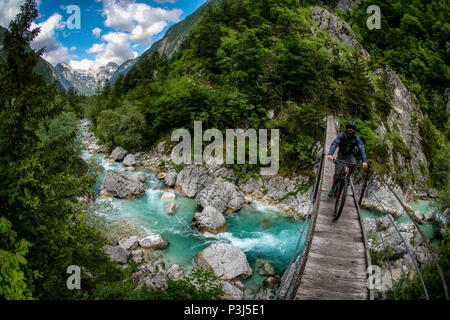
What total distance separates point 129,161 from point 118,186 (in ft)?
26.5

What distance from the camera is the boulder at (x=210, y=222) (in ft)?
41.5

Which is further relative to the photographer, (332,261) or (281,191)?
(281,191)

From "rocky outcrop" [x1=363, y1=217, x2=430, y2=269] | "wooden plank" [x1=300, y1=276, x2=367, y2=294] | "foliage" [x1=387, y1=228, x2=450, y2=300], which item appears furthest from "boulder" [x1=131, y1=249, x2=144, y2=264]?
"foliage" [x1=387, y1=228, x2=450, y2=300]

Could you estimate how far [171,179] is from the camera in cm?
1872

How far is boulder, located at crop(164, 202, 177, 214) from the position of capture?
1473 cm

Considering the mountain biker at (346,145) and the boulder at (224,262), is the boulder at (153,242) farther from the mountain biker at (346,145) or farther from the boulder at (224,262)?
the mountain biker at (346,145)

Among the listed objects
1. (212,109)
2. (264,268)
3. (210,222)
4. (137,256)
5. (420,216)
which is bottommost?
(264,268)

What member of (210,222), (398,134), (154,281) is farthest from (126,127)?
(398,134)

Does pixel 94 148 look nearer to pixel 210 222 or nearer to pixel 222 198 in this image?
pixel 222 198

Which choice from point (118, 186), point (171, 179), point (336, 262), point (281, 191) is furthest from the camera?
point (171, 179)

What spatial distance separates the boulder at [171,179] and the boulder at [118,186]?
2.48 meters

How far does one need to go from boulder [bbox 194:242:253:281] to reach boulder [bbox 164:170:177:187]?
9055mm

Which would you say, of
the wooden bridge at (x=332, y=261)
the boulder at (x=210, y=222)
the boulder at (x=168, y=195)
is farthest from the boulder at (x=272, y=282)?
the boulder at (x=168, y=195)
